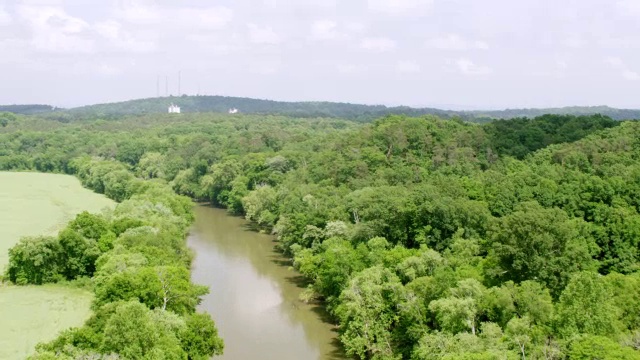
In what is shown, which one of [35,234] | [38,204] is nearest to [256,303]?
[35,234]

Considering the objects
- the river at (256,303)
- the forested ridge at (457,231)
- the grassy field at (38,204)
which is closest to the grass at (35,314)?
the forested ridge at (457,231)

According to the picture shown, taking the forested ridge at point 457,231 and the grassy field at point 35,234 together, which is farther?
the grassy field at point 35,234

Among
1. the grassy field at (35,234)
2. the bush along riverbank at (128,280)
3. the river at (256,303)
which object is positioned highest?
→ the bush along riverbank at (128,280)

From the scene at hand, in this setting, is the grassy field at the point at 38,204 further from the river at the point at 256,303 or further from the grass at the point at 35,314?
the river at the point at 256,303

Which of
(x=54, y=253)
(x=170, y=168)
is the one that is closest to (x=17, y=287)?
(x=54, y=253)

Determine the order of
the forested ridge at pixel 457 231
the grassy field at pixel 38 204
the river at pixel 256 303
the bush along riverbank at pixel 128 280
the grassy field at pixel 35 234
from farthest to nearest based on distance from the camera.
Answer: the grassy field at pixel 38 204
the river at pixel 256 303
the grassy field at pixel 35 234
the forested ridge at pixel 457 231
the bush along riverbank at pixel 128 280

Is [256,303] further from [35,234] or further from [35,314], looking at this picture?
[35,234]

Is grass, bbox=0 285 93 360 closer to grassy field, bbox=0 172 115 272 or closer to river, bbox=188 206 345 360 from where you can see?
grassy field, bbox=0 172 115 272
